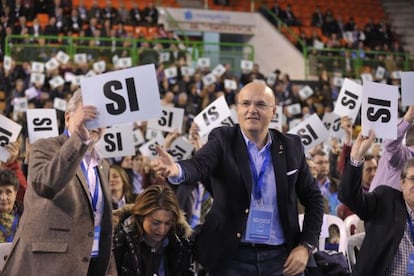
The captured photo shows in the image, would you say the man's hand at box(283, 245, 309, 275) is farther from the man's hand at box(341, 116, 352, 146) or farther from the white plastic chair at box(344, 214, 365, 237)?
the white plastic chair at box(344, 214, 365, 237)

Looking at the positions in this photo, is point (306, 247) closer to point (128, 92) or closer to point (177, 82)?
point (128, 92)

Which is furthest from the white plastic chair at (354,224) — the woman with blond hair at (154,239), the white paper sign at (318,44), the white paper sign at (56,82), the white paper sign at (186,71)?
the white paper sign at (318,44)

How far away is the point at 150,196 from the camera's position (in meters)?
4.67

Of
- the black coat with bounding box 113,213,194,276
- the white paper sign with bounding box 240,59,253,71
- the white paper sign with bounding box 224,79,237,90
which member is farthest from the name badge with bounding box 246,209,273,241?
the white paper sign with bounding box 240,59,253,71

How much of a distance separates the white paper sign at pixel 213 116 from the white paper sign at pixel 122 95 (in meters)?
3.97

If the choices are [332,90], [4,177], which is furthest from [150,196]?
[332,90]

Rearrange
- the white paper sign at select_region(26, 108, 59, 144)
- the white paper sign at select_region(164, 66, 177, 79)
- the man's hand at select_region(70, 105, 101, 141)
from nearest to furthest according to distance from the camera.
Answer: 1. the man's hand at select_region(70, 105, 101, 141)
2. the white paper sign at select_region(26, 108, 59, 144)
3. the white paper sign at select_region(164, 66, 177, 79)

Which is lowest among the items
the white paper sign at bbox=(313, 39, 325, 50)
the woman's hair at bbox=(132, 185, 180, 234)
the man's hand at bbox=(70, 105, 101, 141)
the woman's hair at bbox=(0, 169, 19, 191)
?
the woman's hair at bbox=(132, 185, 180, 234)

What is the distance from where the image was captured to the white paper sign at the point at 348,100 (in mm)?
7934

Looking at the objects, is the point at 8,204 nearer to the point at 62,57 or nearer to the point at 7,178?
the point at 7,178

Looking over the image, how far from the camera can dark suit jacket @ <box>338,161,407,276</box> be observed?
4328 millimetres

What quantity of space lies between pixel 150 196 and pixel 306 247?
1.00 meters

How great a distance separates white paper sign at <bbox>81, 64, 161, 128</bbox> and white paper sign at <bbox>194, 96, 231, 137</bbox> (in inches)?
156

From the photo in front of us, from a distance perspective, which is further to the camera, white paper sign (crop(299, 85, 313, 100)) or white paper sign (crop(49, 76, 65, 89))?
white paper sign (crop(299, 85, 313, 100))
